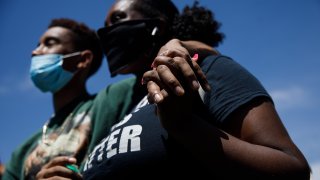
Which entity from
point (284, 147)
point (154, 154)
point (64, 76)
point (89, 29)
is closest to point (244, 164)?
point (284, 147)

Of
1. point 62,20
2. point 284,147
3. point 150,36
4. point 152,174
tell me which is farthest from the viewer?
point 62,20

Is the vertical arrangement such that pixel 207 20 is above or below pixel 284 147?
above

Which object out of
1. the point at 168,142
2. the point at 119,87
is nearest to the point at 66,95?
the point at 119,87

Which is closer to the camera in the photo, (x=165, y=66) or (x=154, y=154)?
(x=165, y=66)

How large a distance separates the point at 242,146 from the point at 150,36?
1.36 m

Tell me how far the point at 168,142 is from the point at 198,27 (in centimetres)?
124

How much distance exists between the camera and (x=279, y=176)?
994mm

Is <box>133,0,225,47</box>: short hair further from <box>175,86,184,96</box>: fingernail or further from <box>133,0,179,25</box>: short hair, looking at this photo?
<box>175,86,184,96</box>: fingernail

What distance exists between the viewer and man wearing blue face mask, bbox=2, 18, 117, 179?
93.0 inches

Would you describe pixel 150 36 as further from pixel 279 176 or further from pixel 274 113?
pixel 279 176

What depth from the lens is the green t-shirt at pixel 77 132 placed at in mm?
2309

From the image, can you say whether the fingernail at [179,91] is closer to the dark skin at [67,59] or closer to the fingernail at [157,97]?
the fingernail at [157,97]

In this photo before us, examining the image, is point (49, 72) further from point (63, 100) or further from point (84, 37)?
point (84, 37)

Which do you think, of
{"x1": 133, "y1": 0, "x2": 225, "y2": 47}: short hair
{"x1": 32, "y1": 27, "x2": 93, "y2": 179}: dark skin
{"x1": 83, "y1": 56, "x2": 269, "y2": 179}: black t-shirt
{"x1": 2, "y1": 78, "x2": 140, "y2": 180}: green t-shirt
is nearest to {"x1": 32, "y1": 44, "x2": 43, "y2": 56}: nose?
{"x1": 32, "y1": 27, "x2": 93, "y2": 179}: dark skin
